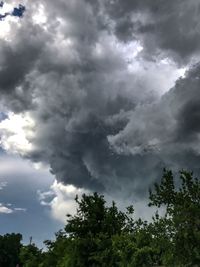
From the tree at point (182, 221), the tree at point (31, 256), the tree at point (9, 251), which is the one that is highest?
the tree at point (9, 251)

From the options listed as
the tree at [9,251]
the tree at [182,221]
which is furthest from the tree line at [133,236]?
the tree at [9,251]

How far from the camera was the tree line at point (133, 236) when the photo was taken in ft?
98.7

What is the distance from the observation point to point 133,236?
150 feet

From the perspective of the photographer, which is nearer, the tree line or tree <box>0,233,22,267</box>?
the tree line

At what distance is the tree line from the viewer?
98.7 feet

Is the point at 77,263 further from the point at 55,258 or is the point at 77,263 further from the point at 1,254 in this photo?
the point at 1,254

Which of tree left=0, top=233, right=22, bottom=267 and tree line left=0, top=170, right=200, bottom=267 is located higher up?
tree left=0, top=233, right=22, bottom=267

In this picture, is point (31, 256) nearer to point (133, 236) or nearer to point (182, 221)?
point (133, 236)

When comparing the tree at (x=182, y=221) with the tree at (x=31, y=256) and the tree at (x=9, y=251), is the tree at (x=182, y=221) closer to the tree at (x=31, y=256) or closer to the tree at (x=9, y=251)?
the tree at (x=31, y=256)

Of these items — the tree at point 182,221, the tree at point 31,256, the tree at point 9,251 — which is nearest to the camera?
the tree at point 182,221

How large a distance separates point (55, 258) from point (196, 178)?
120 feet

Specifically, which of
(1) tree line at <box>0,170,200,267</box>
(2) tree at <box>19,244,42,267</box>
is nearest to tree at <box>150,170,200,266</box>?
(1) tree line at <box>0,170,200,267</box>

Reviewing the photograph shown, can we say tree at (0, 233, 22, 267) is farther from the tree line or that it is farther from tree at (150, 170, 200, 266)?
tree at (150, 170, 200, 266)

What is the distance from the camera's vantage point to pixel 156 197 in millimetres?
32375
